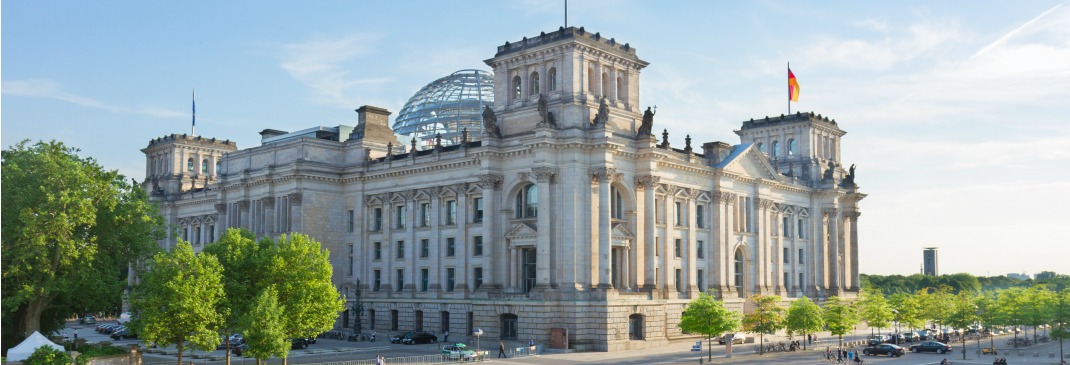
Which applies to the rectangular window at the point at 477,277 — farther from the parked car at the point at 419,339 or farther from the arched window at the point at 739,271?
the arched window at the point at 739,271

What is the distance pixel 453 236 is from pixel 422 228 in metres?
4.49

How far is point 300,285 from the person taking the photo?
195ft

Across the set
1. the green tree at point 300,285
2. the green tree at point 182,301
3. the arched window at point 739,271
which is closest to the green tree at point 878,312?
the arched window at point 739,271

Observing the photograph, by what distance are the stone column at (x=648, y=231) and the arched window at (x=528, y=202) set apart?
872 centimetres

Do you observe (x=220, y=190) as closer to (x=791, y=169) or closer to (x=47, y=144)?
(x=47, y=144)

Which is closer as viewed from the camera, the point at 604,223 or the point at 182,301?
the point at 182,301

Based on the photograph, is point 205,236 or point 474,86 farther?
point 474,86

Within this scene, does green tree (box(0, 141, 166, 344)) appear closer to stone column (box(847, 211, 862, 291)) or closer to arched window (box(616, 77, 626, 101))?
arched window (box(616, 77, 626, 101))

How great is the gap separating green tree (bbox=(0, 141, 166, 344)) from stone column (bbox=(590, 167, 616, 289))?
107 ft

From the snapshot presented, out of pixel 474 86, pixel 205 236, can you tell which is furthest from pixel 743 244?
pixel 205 236

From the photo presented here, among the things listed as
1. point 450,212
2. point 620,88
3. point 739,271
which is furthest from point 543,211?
point 739,271

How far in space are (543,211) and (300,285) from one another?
23823 mm

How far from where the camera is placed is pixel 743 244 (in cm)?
9938

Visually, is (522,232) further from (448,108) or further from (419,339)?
(448,108)
